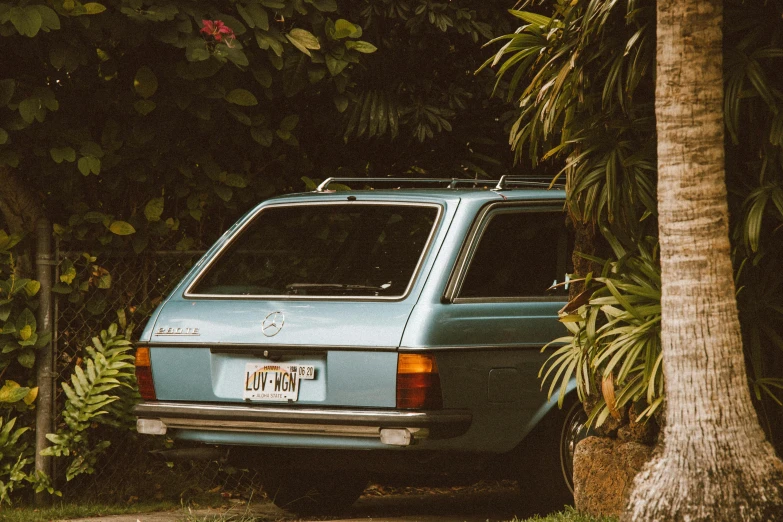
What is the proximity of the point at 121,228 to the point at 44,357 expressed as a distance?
0.87 m

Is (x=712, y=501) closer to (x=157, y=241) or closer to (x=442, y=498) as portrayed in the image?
(x=442, y=498)

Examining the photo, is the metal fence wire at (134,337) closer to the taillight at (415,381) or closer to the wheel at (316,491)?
the wheel at (316,491)

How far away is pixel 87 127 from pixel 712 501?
458cm

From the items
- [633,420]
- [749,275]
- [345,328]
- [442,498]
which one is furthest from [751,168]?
[442,498]

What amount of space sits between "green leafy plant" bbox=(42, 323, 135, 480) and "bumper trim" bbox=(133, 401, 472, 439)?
4.37ft

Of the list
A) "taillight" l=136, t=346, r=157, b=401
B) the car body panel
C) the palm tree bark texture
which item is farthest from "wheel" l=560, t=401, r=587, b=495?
"taillight" l=136, t=346, r=157, b=401

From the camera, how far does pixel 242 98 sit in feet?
25.2

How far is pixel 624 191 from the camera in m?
5.72

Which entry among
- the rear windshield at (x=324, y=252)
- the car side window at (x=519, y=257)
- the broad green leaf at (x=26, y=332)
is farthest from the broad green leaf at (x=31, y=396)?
the car side window at (x=519, y=257)

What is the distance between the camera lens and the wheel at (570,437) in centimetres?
642

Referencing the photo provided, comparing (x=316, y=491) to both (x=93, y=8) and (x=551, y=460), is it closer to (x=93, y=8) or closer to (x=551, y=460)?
(x=551, y=460)

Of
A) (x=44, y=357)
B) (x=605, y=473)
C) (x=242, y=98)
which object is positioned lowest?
(x=605, y=473)

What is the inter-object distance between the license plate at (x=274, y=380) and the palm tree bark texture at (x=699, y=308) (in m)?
1.85

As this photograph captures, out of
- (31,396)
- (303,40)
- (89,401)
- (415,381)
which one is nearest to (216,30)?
(303,40)
